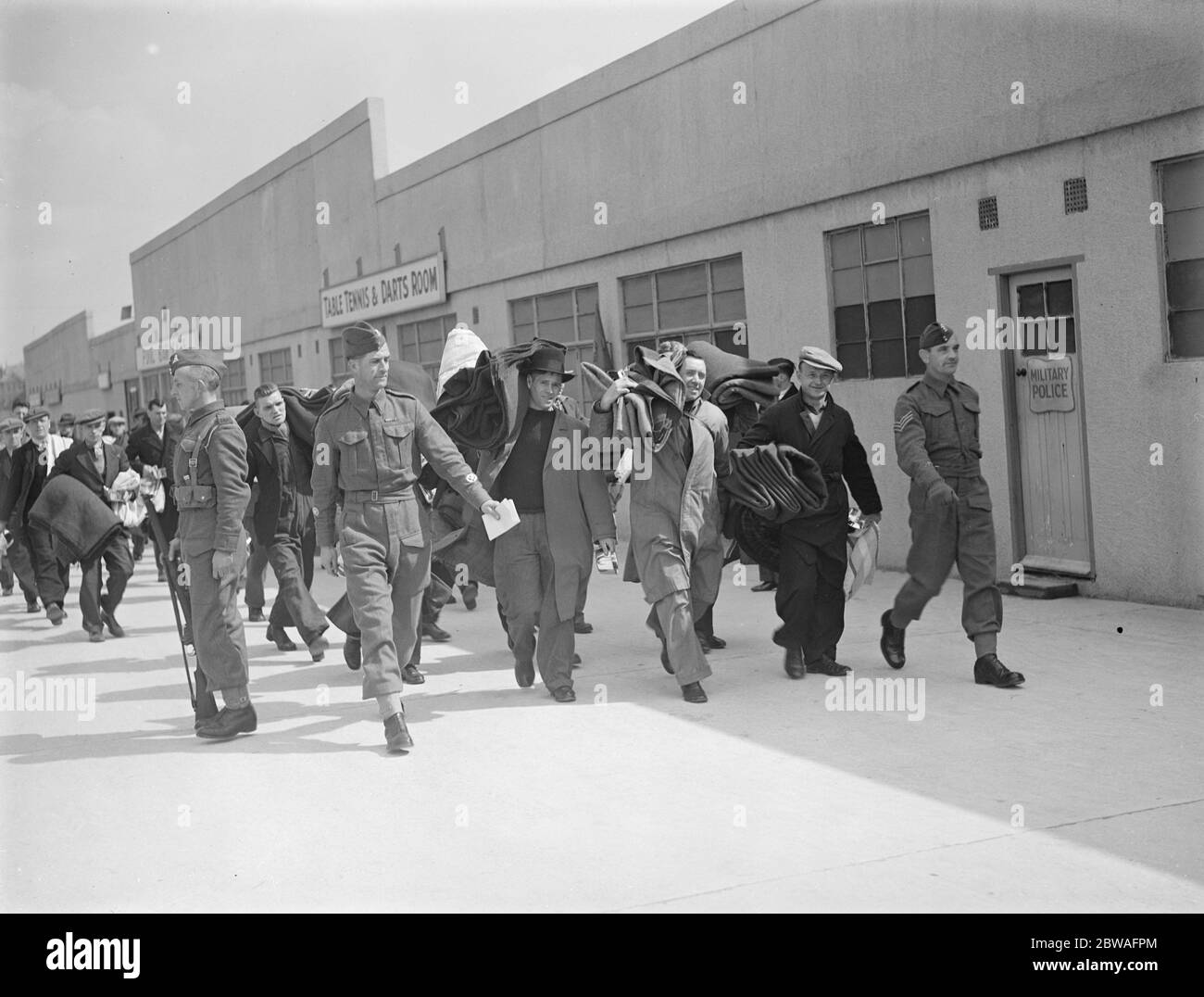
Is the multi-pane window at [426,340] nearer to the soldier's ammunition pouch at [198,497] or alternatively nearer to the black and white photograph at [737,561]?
the black and white photograph at [737,561]

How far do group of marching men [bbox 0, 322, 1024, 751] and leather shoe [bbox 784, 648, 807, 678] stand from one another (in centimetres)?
1

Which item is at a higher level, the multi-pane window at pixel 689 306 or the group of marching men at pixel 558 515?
the multi-pane window at pixel 689 306

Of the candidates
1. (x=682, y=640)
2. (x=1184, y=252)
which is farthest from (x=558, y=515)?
(x=1184, y=252)

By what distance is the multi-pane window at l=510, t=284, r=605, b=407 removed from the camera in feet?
53.1

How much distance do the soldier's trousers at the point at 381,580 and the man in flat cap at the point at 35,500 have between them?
566 cm

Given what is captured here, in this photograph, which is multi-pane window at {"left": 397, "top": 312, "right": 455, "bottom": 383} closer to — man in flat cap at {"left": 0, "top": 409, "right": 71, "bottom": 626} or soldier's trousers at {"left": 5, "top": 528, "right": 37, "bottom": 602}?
soldier's trousers at {"left": 5, "top": 528, "right": 37, "bottom": 602}

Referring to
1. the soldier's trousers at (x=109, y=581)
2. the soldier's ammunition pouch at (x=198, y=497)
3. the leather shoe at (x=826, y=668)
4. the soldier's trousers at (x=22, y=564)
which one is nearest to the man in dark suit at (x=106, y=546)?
the soldier's trousers at (x=109, y=581)

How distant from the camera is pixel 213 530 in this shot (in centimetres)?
694

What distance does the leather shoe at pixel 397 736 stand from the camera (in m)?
6.61

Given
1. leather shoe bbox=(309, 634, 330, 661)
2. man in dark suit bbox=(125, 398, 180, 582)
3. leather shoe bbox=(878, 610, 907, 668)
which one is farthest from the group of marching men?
man in dark suit bbox=(125, 398, 180, 582)

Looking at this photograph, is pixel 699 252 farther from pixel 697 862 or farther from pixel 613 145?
pixel 697 862

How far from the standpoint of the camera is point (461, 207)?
19281 millimetres

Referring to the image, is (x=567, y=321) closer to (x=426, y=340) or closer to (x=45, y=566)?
(x=426, y=340)

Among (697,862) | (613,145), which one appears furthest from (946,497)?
(613,145)
